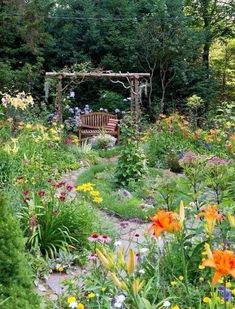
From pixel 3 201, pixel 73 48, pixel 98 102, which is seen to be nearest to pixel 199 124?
pixel 98 102

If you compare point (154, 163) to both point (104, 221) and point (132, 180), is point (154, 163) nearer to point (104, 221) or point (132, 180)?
point (132, 180)

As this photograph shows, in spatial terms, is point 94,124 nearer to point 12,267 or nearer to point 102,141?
point 102,141

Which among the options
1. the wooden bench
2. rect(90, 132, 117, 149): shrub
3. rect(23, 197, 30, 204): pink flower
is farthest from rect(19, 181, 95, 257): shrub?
the wooden bench

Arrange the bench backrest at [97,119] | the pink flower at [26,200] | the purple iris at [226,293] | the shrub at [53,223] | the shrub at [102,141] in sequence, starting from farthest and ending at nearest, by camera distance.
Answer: the bench backrest at [97,119] → the shrub at [102,141] → the pink flower at [26,200] → the shrub at [53,223] → the purple iris at [226,293]

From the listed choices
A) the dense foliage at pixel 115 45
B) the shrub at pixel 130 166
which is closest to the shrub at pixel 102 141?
the dense foliage at pixel 115 45

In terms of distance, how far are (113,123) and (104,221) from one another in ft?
29.4

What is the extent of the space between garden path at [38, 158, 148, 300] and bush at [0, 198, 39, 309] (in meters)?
1.03

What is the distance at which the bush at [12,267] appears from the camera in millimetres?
2258

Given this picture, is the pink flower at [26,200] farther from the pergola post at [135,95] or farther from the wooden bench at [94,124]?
the wooden bench at [94,124]

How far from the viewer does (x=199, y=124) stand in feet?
45.6

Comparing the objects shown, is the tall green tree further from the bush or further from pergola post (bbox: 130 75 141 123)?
the bush

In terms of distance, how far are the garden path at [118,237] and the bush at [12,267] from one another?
1.03 m

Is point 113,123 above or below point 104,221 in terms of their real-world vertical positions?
below

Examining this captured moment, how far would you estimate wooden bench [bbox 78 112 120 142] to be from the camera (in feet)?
45.5
